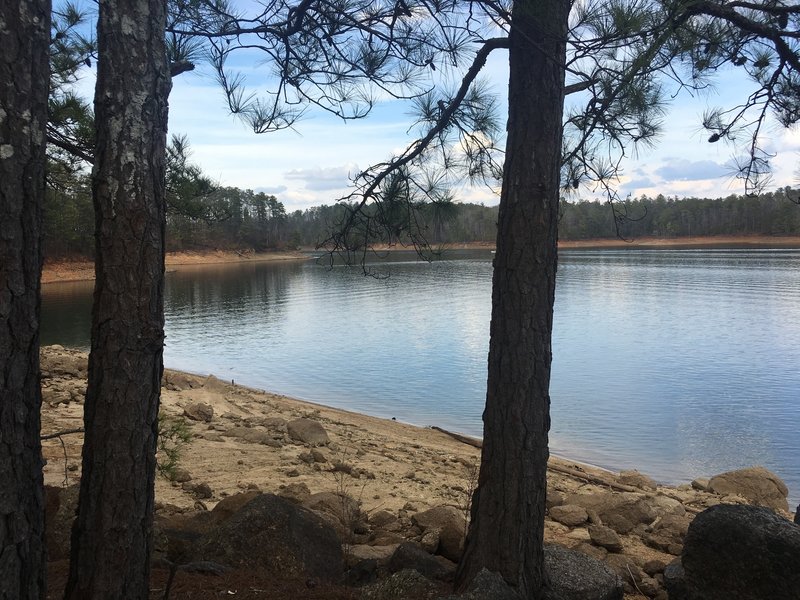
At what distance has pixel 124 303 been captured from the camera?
224cm

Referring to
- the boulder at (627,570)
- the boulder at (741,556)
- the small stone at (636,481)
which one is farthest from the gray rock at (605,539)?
the small stone at (636,481)

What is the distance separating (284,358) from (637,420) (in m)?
10.1

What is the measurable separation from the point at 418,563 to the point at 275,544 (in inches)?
31.0

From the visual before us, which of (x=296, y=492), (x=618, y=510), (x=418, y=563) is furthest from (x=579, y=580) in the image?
(x=296, y=492)

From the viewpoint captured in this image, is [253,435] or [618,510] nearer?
[618,510]

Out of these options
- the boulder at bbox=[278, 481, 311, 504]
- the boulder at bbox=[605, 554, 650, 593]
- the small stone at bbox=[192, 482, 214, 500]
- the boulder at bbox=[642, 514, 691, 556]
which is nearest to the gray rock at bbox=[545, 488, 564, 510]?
the boulder at bbox=[642, 514, 691, 556]

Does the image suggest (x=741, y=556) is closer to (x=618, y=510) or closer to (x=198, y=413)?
(x=618, y=510)

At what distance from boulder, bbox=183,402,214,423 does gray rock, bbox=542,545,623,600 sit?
6.71 m

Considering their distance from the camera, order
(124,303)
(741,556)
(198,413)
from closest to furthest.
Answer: (124,303) < (741,556) < (198,413)

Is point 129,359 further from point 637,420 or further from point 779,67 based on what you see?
point 637,420

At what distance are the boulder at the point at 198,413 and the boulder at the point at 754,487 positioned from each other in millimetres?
6618

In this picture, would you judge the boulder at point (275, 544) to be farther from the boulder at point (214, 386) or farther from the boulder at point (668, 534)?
the boulder at point (214, 386)

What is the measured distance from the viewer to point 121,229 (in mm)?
2234

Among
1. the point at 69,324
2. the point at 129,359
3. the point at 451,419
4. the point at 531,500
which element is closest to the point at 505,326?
the point at 531,500
